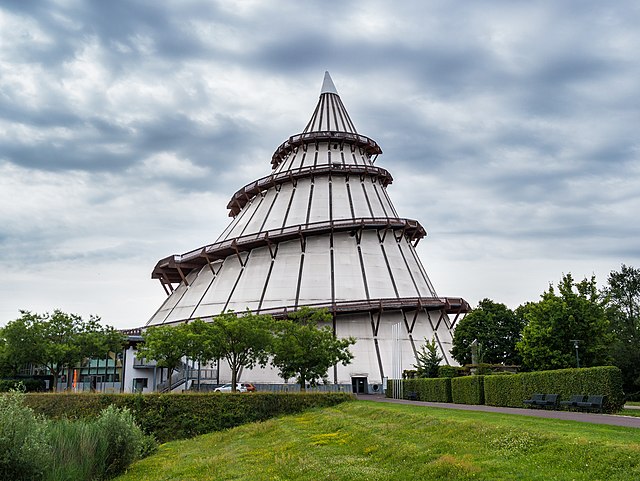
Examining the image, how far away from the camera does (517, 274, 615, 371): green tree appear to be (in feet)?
149

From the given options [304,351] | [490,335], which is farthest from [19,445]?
[490,335]

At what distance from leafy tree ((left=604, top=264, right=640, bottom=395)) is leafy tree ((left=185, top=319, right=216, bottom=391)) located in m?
32.8

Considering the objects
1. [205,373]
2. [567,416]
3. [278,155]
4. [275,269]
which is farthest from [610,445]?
[278,155]

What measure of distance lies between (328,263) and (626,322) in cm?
3496

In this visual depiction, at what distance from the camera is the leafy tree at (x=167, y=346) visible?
4909cm

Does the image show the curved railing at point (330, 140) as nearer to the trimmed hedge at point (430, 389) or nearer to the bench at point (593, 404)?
the trimmed hedge at point (430, 389)

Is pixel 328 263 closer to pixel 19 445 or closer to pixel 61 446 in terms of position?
pixel 61 446

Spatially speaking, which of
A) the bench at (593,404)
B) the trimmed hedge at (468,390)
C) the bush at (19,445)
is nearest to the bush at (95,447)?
the bush at (19,445)

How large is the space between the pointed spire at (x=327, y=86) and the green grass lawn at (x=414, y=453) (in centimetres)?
7551

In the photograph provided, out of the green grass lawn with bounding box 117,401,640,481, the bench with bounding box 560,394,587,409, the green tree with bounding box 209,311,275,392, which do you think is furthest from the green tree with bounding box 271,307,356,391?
the bench with bounding box 560,394,587,409

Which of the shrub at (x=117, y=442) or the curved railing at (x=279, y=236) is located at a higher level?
the curved railing at (x=279, y=236)

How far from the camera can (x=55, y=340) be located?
57562mm

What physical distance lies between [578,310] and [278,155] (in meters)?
56.5

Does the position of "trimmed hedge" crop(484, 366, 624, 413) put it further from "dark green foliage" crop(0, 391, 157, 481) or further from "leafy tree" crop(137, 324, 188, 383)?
"leafy tree" crop(137, 324, 188, 383)
